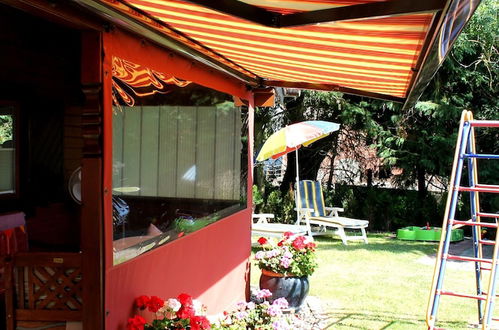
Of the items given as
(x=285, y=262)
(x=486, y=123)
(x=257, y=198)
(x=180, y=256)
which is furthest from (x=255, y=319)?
(x=257, y=198)

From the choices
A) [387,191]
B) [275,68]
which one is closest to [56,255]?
[275,68]

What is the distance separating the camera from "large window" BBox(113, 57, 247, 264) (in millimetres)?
3225

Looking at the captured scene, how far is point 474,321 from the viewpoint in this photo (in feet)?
18.0

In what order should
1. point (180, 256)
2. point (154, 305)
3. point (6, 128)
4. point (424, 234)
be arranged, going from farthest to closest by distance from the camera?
point (424, 234) < point (6, 128) < point (180, 256) < point (154, 305)

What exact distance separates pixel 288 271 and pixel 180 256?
6.78 feet

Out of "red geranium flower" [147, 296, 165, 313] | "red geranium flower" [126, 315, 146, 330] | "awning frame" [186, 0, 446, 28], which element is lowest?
"red geranium flower" [126, 315, 146, 330]

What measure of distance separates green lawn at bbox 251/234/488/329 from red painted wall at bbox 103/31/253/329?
1.29 meters

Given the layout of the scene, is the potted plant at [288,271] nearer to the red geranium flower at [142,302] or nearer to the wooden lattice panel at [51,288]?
the red geranium flower at [142,302]

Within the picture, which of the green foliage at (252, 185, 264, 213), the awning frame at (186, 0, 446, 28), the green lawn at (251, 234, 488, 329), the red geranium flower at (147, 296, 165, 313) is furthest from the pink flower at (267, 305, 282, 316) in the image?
the green foliage at (252, 185, 264, 213)

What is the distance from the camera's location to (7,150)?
6359 mm

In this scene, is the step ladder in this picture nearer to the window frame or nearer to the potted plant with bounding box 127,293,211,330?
the potted plant with bounding box 127,293,211,330

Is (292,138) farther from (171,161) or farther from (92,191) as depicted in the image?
(92,191)

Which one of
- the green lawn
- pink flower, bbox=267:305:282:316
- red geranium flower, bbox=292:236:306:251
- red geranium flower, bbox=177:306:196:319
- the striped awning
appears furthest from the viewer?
red geranium flower, bbox=292:236:306:251

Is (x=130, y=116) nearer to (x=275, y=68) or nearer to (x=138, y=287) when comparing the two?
(x=138, y=287)
